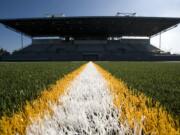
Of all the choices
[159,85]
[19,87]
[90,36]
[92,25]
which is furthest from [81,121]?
[90,36]

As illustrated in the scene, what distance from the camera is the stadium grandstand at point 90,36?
57344mm

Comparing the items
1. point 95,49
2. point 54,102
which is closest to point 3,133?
point 54,102

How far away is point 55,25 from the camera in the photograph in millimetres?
59969

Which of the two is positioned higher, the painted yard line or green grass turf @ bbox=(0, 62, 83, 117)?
the painted yard line

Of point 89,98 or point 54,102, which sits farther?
point 89,98

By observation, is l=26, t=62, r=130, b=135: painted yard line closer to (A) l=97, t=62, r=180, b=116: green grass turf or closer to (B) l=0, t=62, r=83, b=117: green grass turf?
(B) l=0, t=62, r=83, b=117: green grass turf

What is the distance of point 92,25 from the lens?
5966 centimetres

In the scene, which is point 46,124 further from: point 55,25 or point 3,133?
point 55,25

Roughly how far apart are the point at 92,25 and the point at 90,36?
1017 centimetres

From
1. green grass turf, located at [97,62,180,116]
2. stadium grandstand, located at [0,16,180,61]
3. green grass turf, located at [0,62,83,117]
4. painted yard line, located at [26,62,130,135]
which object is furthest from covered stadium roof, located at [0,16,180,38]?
painted yard line, located at [26,62,130,135]

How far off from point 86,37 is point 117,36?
749cm

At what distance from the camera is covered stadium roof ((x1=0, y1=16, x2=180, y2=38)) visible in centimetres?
5656

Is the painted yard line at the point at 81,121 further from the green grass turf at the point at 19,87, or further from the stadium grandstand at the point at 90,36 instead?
the stadium grandstand at the point at 90,36

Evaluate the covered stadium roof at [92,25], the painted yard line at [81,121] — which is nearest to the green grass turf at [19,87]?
the painted yard line at [81,121]
